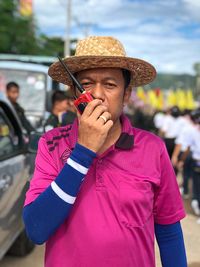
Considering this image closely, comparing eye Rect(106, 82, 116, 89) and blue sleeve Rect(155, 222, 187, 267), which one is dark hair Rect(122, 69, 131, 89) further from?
blue sleeve Rect(155, 222, 187, 267)

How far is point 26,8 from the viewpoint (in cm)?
2923

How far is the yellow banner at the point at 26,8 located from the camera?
1129 inches

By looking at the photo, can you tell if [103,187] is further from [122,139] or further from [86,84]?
[86,84]

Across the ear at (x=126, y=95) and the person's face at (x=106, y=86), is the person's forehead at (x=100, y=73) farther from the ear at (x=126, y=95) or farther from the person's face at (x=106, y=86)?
the ear at (x=126, y=95)

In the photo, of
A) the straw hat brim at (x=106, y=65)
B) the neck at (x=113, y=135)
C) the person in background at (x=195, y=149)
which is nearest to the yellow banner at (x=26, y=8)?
the person in background at (x=195, y=149)

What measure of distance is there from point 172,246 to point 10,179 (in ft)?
6.39

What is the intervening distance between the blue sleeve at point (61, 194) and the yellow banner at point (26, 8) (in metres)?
28.5

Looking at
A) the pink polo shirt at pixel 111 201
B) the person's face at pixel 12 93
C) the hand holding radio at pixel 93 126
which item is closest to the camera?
the hand holding radio at pixel 93 126

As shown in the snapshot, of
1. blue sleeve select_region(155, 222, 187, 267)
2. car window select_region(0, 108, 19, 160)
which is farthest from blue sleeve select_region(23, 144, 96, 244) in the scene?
car window select_region(0, 108, 19, 160)

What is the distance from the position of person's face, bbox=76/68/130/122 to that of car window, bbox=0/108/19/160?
2063mm

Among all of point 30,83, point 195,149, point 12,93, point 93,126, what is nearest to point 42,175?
point 93,126

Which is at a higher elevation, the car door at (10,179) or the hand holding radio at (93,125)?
the hand holding radio at (93,125)

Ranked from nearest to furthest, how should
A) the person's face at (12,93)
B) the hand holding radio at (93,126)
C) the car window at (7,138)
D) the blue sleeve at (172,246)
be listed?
1. the hand holding radio at (93,126)
2. the blue sleeve at (172,246)
3. the car window at (7,138)
4. the person's face at (12,93)

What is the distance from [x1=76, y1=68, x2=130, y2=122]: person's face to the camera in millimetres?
1611
